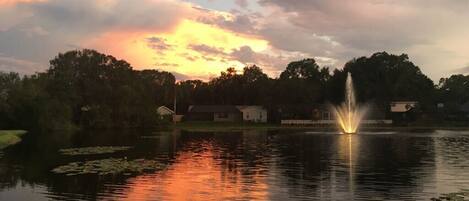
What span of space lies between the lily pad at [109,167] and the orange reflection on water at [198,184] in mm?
1595

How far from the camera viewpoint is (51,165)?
36.4 meters

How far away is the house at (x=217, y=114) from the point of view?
143625 millimetres

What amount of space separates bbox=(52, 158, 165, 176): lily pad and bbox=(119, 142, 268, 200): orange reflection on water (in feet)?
5.23

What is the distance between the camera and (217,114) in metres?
144

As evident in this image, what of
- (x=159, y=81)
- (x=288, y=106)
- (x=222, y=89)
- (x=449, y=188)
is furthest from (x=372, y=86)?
(x=449, y=188)

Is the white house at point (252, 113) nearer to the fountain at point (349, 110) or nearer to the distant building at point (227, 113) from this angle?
the distant building at point (227, 113)

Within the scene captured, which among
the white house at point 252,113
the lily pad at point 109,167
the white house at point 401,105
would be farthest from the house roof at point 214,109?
the lily pad at point 109,167

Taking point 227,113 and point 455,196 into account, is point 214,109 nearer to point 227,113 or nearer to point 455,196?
point 227,113

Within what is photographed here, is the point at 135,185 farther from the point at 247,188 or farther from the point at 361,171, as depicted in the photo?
the point at 361,171

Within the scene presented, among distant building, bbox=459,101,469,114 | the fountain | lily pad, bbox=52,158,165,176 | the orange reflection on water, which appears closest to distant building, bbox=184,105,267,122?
the fountain

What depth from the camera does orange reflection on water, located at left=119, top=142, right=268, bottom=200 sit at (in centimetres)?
2308

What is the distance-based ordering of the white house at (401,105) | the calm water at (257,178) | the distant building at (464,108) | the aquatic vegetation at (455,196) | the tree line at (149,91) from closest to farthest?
the aquatic vegetation at (455,196), the calm water at (257,178), the tree line at (149,91), the distant building at (464,108), the white house at (401,105)

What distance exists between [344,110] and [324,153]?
83933 millimetres

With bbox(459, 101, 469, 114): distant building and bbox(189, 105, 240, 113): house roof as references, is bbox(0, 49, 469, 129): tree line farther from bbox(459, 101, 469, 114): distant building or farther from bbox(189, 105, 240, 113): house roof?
bbox(189, 105, 240, 113): house roof
